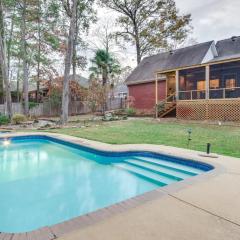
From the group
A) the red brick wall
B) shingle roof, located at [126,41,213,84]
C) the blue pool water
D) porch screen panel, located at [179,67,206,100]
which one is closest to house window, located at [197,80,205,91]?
porch screen panel, located at [179,67,206,100]

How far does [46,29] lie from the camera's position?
77.3 feet

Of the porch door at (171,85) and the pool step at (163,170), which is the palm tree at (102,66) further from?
the pool step at (163,170)

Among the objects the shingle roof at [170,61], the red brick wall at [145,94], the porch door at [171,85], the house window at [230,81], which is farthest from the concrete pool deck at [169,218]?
the red brick wall at [145,94]

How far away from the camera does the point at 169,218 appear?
9.59 ft

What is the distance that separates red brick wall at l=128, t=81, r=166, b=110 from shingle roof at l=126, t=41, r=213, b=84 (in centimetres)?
64

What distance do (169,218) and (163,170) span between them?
3.25 meters

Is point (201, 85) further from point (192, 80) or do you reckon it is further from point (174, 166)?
point (174, 166)

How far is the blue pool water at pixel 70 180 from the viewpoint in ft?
14.2

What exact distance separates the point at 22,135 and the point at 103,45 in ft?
68.5

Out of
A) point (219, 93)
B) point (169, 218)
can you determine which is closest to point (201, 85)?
point (219, 93)

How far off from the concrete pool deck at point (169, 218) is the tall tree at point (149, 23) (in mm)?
25296

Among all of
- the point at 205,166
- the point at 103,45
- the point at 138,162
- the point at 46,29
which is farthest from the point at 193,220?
the point at 103,45

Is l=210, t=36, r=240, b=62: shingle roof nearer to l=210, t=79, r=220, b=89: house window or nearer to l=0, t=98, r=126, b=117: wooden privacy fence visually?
l=210, t=79, r=220, b=89: house window

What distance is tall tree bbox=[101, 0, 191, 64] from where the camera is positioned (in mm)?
27016
